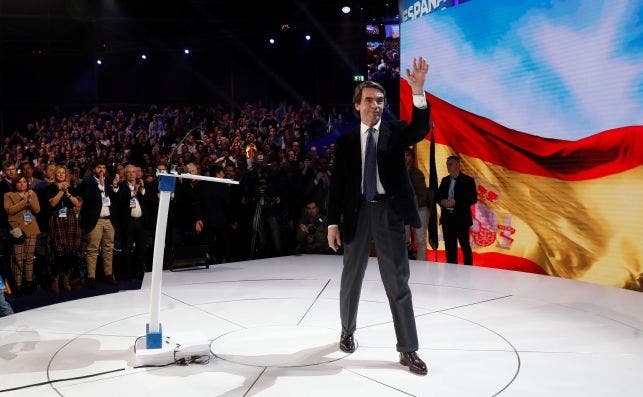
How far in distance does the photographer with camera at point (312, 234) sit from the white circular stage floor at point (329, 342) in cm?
207

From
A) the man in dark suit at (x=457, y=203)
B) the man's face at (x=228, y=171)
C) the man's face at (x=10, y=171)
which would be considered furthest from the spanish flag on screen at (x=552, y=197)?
the man's face at (x=10, y=171)

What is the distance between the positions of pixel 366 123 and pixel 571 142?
3.87 metres

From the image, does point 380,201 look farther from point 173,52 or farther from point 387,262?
point 173,52

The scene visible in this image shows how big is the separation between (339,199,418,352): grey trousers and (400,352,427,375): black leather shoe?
0.04 metres

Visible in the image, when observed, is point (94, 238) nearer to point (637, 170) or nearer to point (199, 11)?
point (637, 170)

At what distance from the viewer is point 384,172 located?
3.03 meters

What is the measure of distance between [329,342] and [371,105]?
1514mm

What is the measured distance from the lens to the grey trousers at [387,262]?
9.67ft

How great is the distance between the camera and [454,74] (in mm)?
7371

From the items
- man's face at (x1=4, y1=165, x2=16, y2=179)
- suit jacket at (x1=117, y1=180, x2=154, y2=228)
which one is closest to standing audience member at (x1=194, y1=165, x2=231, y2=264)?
suit jacket at (x1=117, y1=180, x2=154, y2=228)

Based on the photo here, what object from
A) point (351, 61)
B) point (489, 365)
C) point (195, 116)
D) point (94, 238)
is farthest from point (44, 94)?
point (489, 365)

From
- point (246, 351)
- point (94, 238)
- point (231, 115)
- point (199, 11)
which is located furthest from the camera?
point (199, 11)

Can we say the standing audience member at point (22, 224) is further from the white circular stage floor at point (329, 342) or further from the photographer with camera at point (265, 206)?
the photographer with camera at point (265, 206)

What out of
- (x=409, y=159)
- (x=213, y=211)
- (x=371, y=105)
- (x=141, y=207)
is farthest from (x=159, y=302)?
(x=409, y=159)
